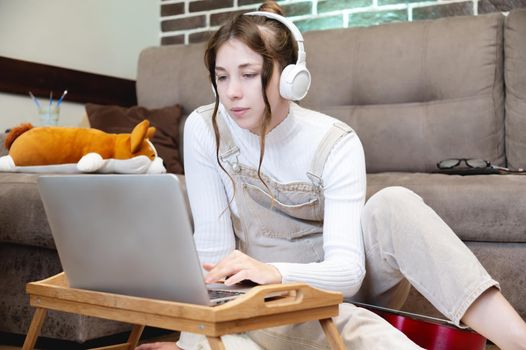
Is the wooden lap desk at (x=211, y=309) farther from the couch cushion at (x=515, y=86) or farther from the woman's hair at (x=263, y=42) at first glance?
the couch cushion at (x=515, y=86)

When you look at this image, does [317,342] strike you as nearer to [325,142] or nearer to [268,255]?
[268,255]

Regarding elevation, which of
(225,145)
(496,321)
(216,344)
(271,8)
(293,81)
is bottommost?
(496,321)

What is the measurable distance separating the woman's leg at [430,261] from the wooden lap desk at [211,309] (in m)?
0.23

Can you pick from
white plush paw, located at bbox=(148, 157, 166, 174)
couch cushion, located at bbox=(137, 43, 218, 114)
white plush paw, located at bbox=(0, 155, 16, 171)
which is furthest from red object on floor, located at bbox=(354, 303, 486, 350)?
couch cushion, located at bbox=(137, 43, 218, 114)

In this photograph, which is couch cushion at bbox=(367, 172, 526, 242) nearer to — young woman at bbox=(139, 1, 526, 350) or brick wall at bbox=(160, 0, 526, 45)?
young woman at bbox=(139, 1, 526, 350)

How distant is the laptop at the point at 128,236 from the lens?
930 millimetres

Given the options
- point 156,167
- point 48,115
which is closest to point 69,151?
point 156,167

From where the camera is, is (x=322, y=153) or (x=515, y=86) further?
(x=515, y=86)

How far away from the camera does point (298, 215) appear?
1.45 m

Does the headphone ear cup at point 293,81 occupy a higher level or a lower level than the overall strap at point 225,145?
higher

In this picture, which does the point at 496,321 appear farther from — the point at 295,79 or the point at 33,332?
the point at 33,332

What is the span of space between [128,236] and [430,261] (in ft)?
1.63

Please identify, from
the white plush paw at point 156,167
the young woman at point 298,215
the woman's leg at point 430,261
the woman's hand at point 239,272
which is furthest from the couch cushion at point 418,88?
the woman's hand at point 239,272

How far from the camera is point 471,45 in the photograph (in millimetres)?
2326
